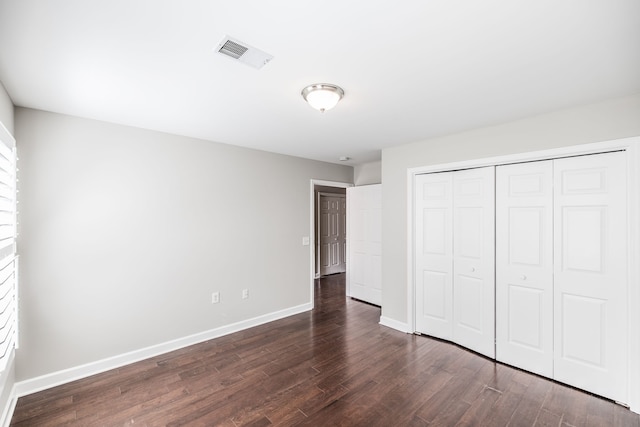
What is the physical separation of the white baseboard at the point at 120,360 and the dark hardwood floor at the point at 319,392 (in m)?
0.08

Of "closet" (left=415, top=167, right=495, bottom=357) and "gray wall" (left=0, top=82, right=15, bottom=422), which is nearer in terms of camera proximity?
"gray wall" (left=0, top=82, right=15, bottom=422)

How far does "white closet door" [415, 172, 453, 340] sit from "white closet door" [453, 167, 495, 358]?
0.08m

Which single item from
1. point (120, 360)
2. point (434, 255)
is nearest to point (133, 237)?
point (120, 360)

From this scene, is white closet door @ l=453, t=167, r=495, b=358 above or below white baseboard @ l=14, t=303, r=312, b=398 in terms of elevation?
above

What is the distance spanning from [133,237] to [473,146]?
12.6ft

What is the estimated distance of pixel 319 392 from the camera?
237cm

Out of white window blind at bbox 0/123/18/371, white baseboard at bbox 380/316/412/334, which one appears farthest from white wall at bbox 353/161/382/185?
white window blind at bbox 0/123/18/371

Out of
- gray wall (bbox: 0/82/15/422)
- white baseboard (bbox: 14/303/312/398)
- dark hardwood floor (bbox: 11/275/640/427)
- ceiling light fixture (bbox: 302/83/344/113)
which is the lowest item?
dark hardwood floor (bbox: 11/275/640/427)

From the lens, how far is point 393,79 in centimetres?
193

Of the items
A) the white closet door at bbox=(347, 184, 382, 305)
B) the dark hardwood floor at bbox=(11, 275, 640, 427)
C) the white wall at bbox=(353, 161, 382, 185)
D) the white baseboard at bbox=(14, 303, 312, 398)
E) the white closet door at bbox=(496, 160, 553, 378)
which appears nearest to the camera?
the dark hardwood floor at bbox=(11, 275, 640, 427)

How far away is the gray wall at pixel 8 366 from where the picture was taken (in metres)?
1.93

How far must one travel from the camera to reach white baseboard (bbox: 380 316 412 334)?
363cm

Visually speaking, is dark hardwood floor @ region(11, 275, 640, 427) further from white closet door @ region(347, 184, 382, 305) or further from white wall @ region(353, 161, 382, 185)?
white wall @ region(353, 161, 382, 185)

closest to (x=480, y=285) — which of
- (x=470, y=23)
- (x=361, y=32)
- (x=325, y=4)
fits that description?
(x=470, y=23)
